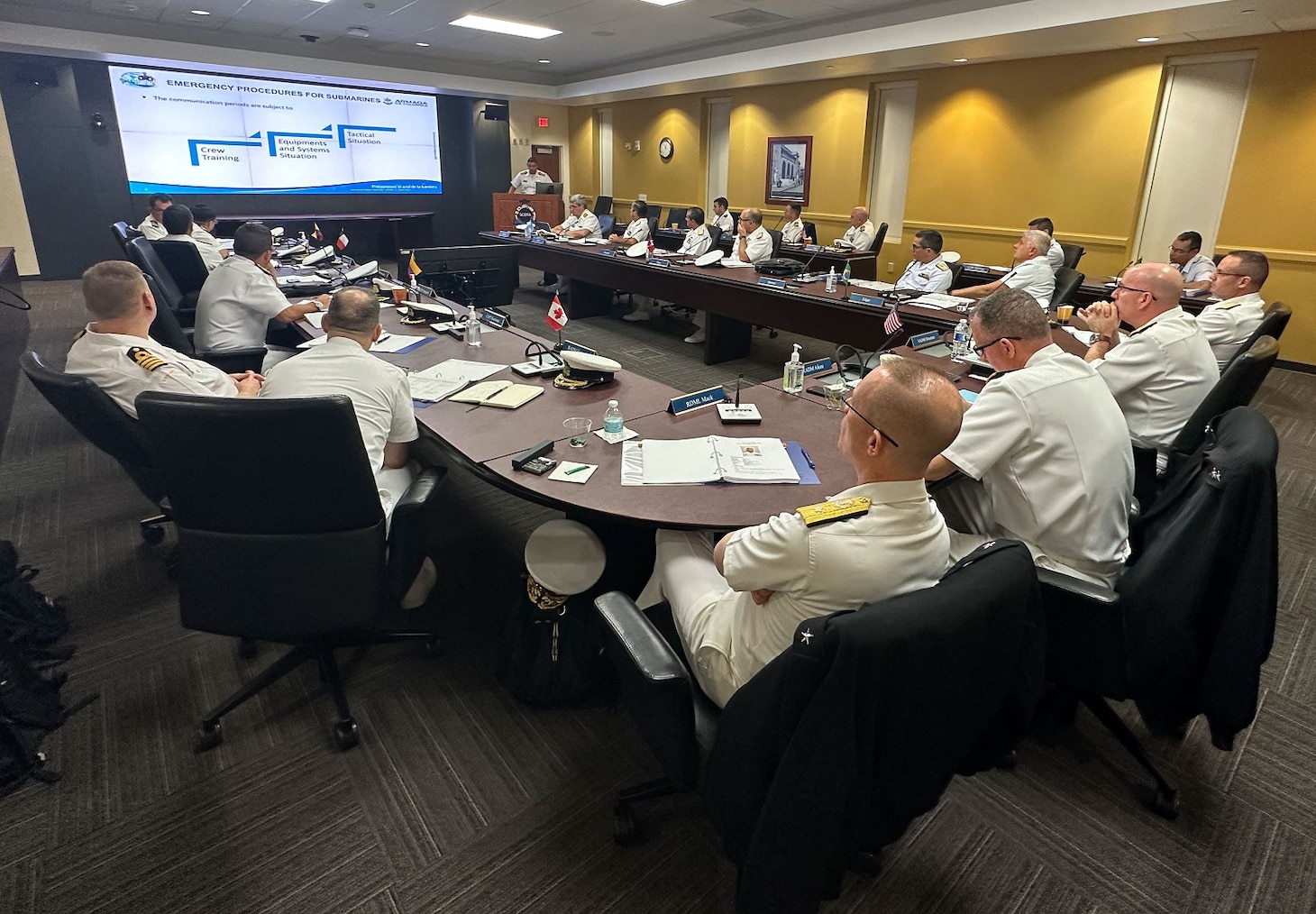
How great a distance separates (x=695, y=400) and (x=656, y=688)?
132cm

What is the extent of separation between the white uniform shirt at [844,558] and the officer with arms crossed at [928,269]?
14.1 feet

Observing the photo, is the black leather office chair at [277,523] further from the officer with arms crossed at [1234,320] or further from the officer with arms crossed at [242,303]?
the officer with arms crossed at [1234,320]

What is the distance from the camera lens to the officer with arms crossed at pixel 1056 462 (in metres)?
1.78

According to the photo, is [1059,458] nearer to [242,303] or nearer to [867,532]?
[867,532]

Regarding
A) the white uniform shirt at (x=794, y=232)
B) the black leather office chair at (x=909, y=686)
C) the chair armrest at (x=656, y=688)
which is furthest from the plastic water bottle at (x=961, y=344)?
the white uniform shirt at (x=794, y=232)

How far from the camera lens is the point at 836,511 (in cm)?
125

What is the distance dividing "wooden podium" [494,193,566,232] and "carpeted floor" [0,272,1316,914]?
9.54 meters

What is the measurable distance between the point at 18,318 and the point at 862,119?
8.86 meters

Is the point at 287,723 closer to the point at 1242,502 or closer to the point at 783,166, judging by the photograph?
the point at 1242,502

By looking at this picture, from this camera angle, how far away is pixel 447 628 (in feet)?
8.16

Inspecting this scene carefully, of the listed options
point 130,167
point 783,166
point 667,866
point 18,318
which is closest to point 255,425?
point 667,866

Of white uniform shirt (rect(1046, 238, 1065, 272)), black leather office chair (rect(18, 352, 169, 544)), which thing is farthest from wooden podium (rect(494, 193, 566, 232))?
black leather office chair (rect(18, 352, 169, 544))

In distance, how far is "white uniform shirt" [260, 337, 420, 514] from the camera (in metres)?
2.07

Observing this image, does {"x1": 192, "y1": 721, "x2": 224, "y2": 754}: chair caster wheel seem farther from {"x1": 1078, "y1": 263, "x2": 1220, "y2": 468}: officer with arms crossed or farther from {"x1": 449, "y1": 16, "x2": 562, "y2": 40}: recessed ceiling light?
{"x1": 449, "y1": 16, "x2": 562, "y2": 40}: recessed ceiling light
